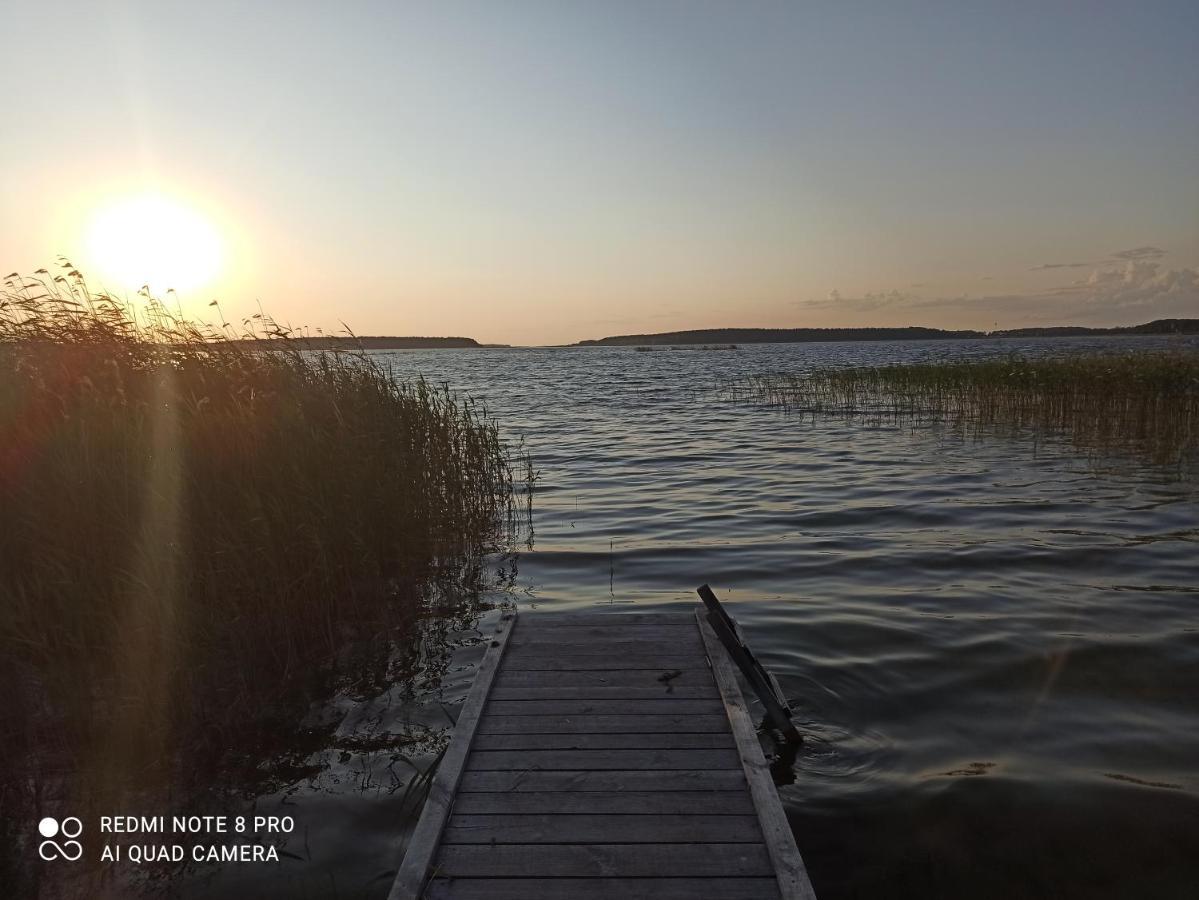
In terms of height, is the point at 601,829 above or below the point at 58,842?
above

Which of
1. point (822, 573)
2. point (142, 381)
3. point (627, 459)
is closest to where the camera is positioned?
point (142, 381)

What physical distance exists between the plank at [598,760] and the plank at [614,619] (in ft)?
6.51

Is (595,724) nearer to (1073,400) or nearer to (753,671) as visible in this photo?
(753,671)

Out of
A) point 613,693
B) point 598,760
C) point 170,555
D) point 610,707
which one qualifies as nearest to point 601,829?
point 598,760

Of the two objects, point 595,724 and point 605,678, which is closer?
point 595,724

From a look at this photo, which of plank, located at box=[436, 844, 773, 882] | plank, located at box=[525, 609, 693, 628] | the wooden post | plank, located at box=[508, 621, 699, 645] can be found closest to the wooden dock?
plank, located at box=[436, 844, 773, 882]

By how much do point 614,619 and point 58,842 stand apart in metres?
3.75

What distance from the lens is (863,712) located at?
5.76 metres

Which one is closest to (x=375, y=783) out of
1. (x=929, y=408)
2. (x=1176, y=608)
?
(x=1176, y=608)

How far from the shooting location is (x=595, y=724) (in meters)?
4.63

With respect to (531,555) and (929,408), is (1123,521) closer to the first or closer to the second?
(531,555)

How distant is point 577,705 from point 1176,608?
6.26 meters

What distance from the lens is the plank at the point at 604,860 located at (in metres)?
3.32

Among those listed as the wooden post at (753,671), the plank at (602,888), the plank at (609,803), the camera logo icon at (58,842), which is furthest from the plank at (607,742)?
the camera logo icon at (58,842)
